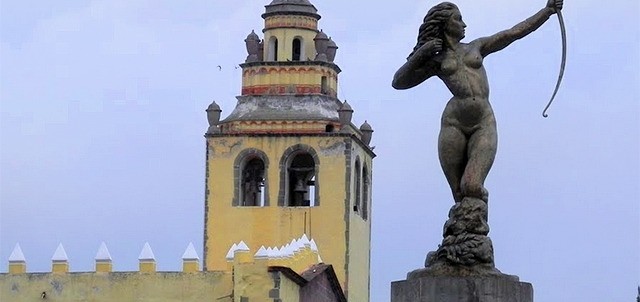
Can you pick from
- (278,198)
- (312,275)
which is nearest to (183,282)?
(312,275)

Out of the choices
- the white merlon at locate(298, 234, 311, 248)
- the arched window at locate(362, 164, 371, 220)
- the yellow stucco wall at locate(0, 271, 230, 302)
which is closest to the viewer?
the yellow stucco wall at locate(0, 271, 230, 302)

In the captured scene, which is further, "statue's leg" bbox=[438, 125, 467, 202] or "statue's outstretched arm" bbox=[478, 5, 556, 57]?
"statue's leg" bbox=[438, 125, 467, 202]

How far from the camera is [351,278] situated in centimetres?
8425

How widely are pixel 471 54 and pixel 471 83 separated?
21 cm

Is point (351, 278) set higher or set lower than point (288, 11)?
lower

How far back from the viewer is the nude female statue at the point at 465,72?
20594mm

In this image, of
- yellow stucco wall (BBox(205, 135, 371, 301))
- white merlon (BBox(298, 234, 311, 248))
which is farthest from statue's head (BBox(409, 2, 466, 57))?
yellow stucco wall (BBox(205, 135, 371, 301))

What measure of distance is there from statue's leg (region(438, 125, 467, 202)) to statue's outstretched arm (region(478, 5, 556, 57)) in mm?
589

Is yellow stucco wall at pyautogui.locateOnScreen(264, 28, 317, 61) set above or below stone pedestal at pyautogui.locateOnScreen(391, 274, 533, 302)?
above

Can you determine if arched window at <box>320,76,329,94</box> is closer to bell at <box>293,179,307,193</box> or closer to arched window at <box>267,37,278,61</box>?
arched window at <box>267,37,278,61</box>

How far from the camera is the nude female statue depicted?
20594 mm

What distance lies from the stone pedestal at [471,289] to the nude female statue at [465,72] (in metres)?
0.74

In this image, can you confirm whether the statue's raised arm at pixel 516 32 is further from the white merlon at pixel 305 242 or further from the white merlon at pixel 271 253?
the white merlon at pixel 305 242

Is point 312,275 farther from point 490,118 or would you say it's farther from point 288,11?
point 490,118
